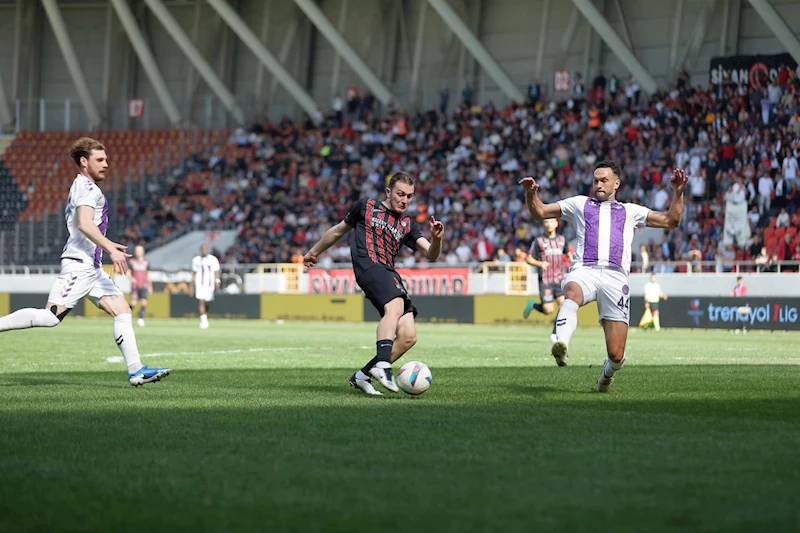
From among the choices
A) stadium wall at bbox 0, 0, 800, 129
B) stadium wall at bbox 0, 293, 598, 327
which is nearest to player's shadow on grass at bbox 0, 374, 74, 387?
stadium wall at bbox 0, 293, 598, 327

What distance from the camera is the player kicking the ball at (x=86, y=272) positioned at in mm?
10172

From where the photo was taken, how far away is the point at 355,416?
8281 mm

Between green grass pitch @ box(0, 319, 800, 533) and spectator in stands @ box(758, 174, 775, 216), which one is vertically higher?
spectator in stands @ box(758, 174, 775, 216)

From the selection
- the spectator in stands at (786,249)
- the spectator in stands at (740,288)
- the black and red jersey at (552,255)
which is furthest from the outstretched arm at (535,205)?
the spectator in stands at (786,249)

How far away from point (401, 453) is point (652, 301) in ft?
78.7

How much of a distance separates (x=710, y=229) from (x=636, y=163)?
179 inches

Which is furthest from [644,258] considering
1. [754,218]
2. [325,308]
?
[325,308]

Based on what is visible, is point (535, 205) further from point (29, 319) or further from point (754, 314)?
point (754, 314)

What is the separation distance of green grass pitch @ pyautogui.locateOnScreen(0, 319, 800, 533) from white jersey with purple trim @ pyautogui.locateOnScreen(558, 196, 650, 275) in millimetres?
1194

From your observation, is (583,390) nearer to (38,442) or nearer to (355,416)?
(355,416)

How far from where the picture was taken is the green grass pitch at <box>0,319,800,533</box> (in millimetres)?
4773

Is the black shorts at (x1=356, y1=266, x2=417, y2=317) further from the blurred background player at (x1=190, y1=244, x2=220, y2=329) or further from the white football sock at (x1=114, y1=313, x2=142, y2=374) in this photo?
the blurred background player at (x1=190, y1=244, x2=220, y2=329)

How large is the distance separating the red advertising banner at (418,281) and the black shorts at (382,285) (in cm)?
2361

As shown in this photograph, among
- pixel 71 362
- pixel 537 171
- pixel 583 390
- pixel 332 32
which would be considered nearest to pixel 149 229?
pixel 332 32
